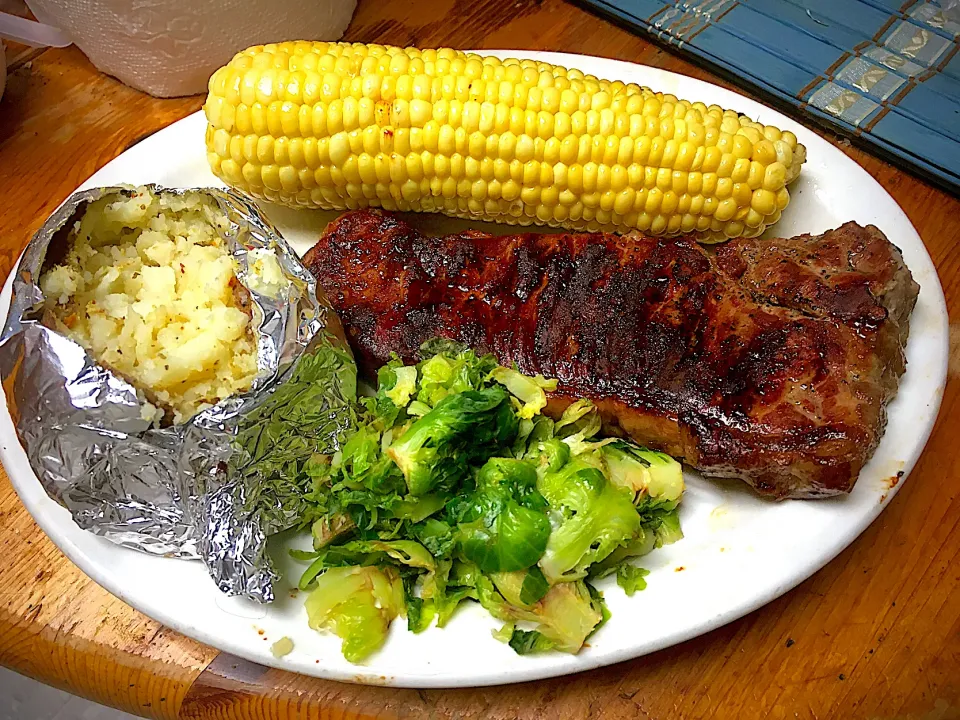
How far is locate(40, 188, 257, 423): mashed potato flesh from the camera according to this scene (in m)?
1.64

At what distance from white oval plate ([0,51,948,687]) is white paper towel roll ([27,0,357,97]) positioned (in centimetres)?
146

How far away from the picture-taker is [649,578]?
1.73 meters

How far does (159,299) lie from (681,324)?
119 cm

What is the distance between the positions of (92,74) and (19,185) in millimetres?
623

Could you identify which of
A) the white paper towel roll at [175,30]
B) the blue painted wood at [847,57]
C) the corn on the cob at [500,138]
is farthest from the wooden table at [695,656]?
the white paper towel roll at [175,30]

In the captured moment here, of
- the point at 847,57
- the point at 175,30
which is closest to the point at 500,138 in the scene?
the point at 175,30

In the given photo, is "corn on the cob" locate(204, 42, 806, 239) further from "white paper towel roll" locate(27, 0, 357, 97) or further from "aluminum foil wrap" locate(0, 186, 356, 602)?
"white paper towel roll" locate(27, 0, 357, 97)

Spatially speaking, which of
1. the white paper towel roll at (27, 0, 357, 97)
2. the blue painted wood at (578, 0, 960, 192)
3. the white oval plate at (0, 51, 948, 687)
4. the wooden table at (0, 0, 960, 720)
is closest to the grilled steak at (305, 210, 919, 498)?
the white oval plate at (0, 51, 948, 687)

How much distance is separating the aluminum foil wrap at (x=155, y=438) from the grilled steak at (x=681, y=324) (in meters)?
0.36

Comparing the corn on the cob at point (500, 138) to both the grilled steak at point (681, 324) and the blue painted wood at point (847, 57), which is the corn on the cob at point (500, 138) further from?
the blue painted wood at point (847, 57)

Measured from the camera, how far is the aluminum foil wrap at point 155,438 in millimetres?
1534

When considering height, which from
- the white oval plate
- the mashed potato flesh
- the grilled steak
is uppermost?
the mashed potato flesh

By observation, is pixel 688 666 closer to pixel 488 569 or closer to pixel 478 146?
pixel 488 569

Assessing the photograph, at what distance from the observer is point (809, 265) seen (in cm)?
195
